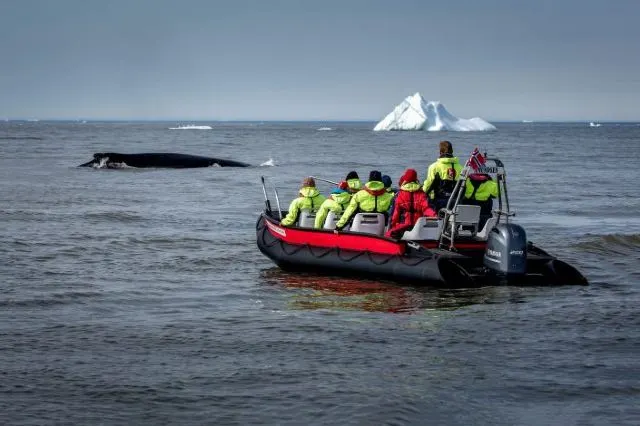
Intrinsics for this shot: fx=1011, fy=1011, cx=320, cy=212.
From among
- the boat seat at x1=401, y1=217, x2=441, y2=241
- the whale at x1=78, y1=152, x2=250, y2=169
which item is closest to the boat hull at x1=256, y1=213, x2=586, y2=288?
the boat seat at x1=401, y1=217, x2=441, y2=241

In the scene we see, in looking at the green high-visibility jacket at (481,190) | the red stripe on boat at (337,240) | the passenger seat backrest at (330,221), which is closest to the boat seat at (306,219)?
the red stripe on boat at (337,240)

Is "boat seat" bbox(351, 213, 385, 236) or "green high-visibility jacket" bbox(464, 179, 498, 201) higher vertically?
"green high-visibility jacket" bbox(464, 179, 498, 201)

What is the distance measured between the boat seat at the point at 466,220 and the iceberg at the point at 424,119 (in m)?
124

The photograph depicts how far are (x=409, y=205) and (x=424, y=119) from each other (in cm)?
12638

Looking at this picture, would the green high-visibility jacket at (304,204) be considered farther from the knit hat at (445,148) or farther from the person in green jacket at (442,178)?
the knit hat at (445,148)

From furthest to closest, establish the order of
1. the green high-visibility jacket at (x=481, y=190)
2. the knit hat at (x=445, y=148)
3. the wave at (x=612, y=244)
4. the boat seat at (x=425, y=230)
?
the wave at (x=612, y=244)
the knit hat at (x=445, y=148)
the green high-visibility jacket at (x=481, y=190)
the boat seat at (x=425, y=230)

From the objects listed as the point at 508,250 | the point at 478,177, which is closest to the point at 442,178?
the point at 478,177

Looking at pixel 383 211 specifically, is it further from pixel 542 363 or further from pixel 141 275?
pixel 542 363

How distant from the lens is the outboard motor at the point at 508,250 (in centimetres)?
1567

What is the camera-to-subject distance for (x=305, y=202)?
18.8 m

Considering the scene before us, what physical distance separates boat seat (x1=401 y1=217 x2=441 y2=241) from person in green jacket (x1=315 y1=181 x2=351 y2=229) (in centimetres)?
176

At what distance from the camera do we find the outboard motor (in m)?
15.7

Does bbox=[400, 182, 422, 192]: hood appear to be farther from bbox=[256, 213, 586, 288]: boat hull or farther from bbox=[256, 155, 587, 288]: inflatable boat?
bbox=[256, 213, 586, 288]: boat hull

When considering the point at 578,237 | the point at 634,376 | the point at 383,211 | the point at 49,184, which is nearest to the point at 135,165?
the point at 49,184
